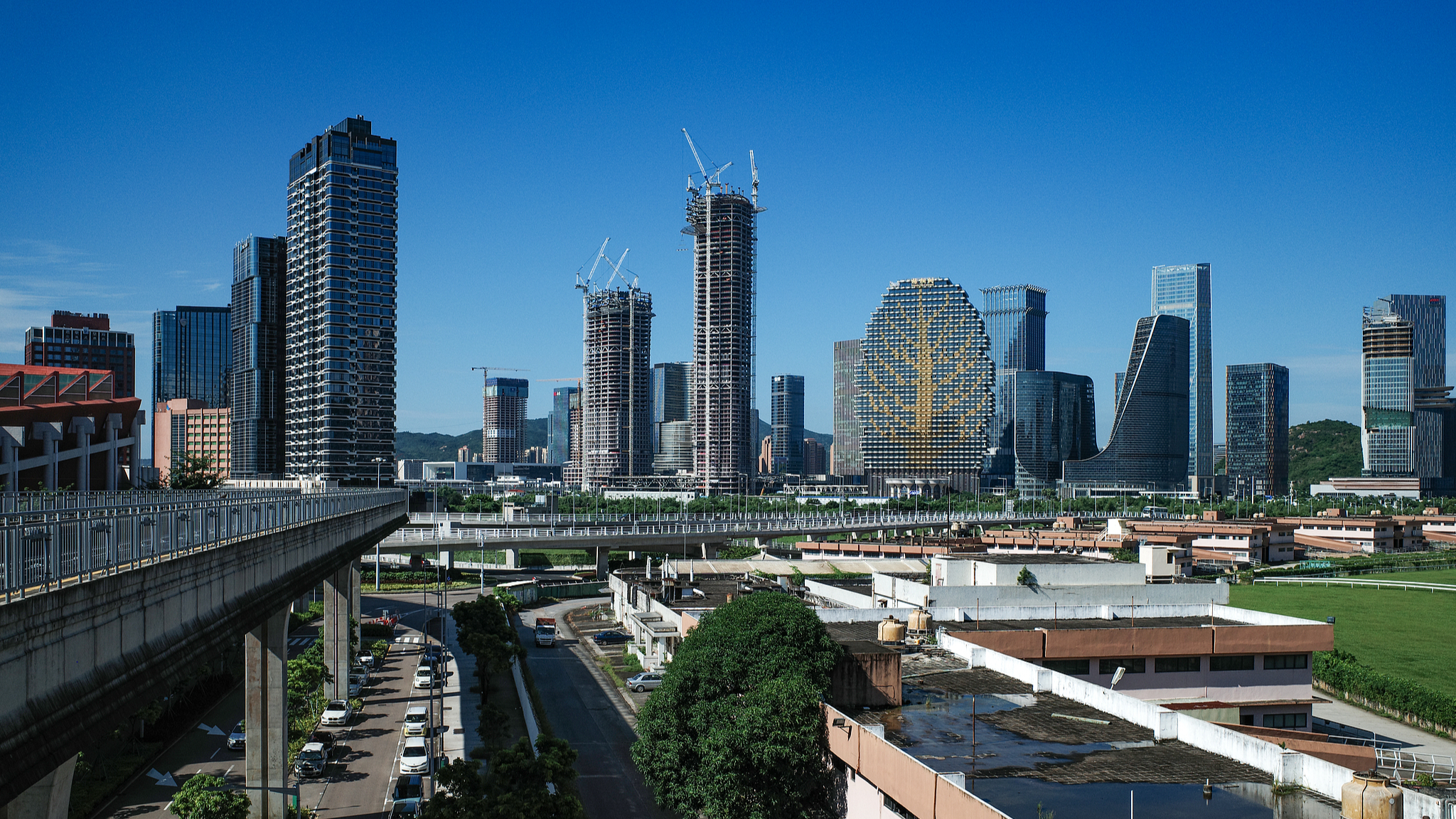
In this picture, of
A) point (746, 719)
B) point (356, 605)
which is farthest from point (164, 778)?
point (356, 605)

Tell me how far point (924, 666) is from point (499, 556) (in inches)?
3844

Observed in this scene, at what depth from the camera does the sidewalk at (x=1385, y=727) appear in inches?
1716

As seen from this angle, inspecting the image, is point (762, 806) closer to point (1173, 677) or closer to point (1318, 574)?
point (1173, 677)

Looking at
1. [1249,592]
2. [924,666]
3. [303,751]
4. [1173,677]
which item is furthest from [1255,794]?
[1249,592]

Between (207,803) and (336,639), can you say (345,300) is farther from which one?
(207,803)

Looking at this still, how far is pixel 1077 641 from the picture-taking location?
121 feet

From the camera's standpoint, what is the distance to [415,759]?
38219 millimetres

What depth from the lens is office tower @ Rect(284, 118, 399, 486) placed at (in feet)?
456

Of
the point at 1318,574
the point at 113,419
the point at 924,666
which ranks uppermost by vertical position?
the point at 113,419

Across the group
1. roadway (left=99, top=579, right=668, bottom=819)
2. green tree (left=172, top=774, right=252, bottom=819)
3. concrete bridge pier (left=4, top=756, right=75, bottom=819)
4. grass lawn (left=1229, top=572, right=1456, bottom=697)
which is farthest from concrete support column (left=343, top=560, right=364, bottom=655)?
grass lawn (left=1229, top=572, right=1456, bottom=697)

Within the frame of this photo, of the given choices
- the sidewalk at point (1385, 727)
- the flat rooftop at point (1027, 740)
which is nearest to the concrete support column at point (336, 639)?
the flat rooftop at point (1027, 740)

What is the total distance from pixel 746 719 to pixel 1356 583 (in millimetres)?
98417

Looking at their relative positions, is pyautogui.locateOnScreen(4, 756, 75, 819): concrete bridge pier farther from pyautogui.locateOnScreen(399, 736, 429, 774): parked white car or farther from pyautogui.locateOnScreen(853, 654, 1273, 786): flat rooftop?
pyautogui.locateOnScreen(399, 736, 429, 774): parked white car

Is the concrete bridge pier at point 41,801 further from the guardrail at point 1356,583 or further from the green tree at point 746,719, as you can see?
the guardrail at point 1356,583
